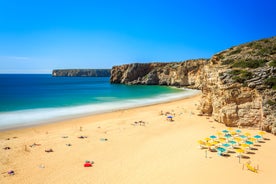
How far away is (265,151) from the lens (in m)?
9.91

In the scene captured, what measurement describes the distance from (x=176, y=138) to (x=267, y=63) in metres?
9.58

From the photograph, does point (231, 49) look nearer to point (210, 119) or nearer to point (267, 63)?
point (267, 63)

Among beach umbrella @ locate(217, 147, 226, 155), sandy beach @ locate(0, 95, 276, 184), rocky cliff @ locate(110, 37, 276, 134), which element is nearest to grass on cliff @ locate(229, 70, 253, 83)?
rocky cliff @ locate(110, 37, 276, 134)

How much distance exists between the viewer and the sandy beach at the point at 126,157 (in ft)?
25.9

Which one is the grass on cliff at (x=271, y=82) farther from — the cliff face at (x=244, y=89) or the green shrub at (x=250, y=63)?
the green shrub at (x=250, y=63)

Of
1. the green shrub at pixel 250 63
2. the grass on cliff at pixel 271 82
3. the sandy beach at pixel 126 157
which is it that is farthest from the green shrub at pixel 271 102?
the green shrub at pixel 250 63

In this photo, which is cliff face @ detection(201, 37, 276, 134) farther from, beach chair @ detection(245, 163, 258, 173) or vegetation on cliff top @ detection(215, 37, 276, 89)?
beach chair @ detection(245, 163, 258, 173)

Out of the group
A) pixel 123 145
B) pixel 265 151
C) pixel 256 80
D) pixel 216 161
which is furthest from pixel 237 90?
pixel 123 145

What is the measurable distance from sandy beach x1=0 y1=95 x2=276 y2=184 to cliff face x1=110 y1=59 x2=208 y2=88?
151 feet

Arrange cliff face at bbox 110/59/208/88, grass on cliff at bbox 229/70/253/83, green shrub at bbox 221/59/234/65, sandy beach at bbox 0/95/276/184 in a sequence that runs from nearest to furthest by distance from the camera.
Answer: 1. sandy beach at bbox 0/95/276/184
2. grass on cliff at bbox 229/70/253/83
3. green shrub at bbox 221/59/234/65
4. cliff face at bbox 110/59/208/88

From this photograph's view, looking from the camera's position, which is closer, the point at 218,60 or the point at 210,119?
the point at 210,119

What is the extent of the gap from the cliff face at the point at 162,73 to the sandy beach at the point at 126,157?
4597 cm

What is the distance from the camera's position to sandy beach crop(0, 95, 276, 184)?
25.9ft

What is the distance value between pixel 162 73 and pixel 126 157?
66227mm
